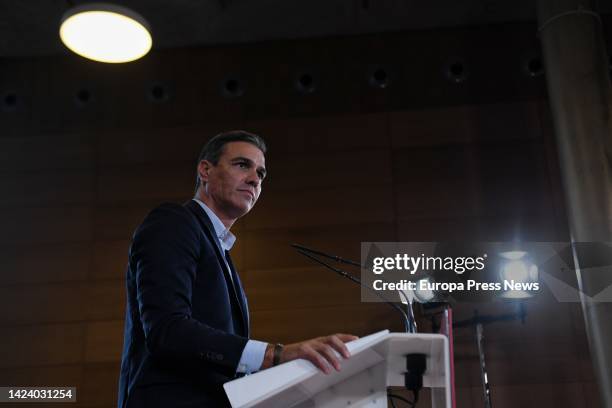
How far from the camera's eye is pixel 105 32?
3.68 meters

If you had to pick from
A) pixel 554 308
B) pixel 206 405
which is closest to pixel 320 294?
pixel 554 308

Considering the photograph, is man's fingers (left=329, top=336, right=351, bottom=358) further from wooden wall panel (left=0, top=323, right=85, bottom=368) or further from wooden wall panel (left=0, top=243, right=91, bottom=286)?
wooden wall panel (left=0, top=243, right=91, bottom=286)

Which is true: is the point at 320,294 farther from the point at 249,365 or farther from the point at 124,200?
the point at 249,365

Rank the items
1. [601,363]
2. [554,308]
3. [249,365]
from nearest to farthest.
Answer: [249,365], [601,363], [554,308]

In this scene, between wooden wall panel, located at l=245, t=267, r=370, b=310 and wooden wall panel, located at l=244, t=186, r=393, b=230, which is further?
wooden wall panel, located at l=244, t=186, r=393, b=230

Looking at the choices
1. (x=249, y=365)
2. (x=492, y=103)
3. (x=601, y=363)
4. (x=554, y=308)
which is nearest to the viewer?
(x=249, y=365)

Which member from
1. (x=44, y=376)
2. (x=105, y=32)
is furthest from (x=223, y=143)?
(x=44, y=376)

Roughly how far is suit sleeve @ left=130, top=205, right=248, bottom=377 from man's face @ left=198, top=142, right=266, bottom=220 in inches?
11.0

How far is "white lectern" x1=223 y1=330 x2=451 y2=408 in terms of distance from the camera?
109 centimetres

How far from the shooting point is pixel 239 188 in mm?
1754

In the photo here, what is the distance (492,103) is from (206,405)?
3.94 m

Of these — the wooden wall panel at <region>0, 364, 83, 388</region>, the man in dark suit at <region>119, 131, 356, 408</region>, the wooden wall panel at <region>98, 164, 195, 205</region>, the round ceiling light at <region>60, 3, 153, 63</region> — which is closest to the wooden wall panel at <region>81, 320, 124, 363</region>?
the wooden wall panel at <region>0, 364, 83, 388</region>

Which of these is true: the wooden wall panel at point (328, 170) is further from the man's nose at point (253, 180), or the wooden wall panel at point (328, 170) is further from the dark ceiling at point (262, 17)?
the man's nose at point (253, 180)

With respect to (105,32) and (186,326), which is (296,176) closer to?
(105,32)
